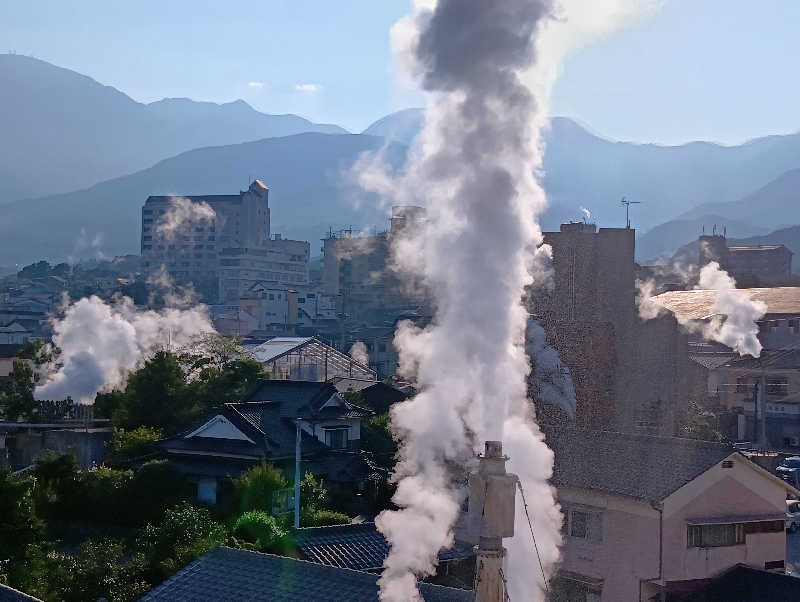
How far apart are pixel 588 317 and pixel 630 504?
19455 millimetres

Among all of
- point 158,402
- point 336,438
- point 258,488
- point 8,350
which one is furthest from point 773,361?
point 8,350

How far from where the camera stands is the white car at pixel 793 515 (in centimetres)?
2814

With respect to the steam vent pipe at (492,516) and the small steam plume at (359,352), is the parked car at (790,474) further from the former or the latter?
the small steam plume at (359,352)

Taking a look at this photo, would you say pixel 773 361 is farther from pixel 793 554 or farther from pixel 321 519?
pixel 321 519

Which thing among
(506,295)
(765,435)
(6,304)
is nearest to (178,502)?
(506,295)

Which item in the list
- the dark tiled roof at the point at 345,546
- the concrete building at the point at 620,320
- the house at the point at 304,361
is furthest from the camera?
the house at the point at 304,361

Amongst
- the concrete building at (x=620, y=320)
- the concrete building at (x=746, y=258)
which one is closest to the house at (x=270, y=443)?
the concrete building at (x=620, y=320)

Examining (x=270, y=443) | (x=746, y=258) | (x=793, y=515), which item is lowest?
(x=793, y=515)

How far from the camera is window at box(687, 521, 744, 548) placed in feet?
59.4

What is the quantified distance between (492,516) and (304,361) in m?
35.2

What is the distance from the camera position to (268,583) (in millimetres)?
12789

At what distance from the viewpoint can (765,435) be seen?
3959 centimetres

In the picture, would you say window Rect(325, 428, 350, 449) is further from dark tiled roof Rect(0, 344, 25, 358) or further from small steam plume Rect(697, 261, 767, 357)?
dark tiled roof Rect(0, 344, 25, 358)

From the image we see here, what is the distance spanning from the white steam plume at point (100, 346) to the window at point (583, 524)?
27.0m
